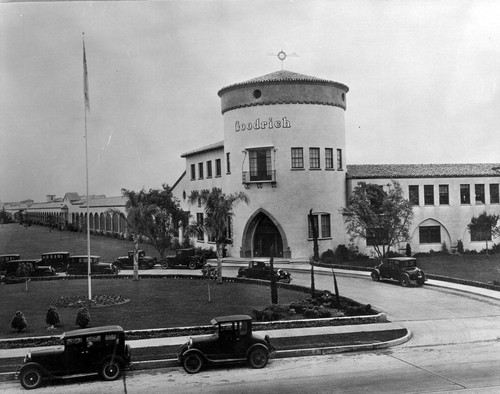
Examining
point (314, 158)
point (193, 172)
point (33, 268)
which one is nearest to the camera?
point (33, 268)

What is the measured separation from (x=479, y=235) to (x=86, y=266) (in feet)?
82.8

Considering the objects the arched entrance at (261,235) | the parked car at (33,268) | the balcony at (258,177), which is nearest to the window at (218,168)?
the balcony at (258,177)

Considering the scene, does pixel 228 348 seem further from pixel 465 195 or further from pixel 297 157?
pixel 465 195

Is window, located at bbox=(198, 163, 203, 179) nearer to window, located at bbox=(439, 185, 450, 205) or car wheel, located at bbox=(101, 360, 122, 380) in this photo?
window, located at bbox=(439, 185, 450, 205)

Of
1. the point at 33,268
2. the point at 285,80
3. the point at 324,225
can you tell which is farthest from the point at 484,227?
the point at 33,268

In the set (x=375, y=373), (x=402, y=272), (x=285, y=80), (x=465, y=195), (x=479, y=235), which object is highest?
(x=285, y=80)

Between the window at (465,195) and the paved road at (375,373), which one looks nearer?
the paved road at (375,373)

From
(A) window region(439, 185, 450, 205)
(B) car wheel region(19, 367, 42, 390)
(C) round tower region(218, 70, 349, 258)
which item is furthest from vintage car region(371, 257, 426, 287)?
(B) car wheel region(19, 367, 42, 390)

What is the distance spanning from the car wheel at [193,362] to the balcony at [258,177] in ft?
72.5

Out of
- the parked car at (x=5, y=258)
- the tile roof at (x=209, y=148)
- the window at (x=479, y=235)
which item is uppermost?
the tile roof at (x=209, y=148)

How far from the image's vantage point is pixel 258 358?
45.9ft

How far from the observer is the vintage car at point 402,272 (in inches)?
955

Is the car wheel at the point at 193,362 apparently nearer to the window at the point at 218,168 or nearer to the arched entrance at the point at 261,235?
the arched entrance at the point at 261,235

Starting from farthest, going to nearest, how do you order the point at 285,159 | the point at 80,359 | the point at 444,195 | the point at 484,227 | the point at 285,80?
the point at 444,195, the point at 285,159, the point at 484,227, the point at 285,80, the point at 80,359
